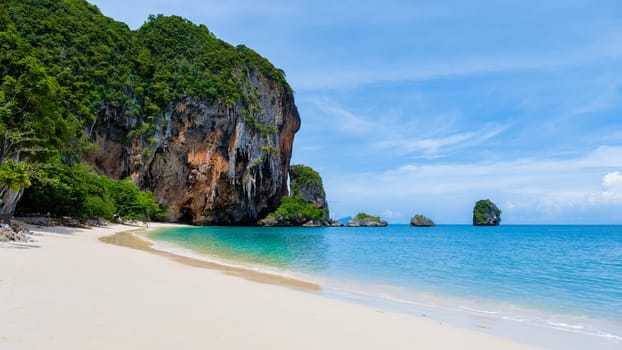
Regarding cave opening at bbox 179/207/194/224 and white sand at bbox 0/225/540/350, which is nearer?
white sand at bbox 0/225/540/350

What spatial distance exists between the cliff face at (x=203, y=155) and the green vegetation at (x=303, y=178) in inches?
934

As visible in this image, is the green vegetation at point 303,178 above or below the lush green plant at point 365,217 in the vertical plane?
above

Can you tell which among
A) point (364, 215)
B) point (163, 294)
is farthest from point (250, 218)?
point (163, 294)

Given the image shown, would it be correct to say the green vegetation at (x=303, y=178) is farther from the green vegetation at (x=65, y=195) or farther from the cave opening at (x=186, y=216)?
the green vegetation at (x=65, y=195)

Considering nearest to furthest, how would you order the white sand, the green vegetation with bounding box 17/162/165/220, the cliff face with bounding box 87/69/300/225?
the white sand → the green vegetation with bounding box 17/162/165/220 → the cliff face with bounding box 87/69/300/225

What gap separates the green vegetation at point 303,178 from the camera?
3553 inches

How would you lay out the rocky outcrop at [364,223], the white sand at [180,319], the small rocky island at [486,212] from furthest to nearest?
the small rocky island at [486,212] < the rocky outcrop at [364,223] < the white sand at [180,319]

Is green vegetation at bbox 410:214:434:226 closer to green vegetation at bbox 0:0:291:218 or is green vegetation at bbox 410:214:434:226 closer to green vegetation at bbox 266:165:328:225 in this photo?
green vegetation at bbox 266:165:328:225

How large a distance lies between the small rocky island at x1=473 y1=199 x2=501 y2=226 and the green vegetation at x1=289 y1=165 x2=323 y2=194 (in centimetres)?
5563

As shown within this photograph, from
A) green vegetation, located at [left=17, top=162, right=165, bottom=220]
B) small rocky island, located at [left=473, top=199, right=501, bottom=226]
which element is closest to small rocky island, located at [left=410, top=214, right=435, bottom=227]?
small rocky island, located at [left=473, top=199, right=501, bottom=226]

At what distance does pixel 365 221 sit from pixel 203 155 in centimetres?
6195

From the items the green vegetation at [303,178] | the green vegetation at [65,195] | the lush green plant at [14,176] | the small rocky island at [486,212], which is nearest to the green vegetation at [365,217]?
the green vegetation at [303,178]

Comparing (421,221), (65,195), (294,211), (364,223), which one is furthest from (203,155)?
(421,221)

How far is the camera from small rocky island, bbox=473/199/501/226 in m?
115
